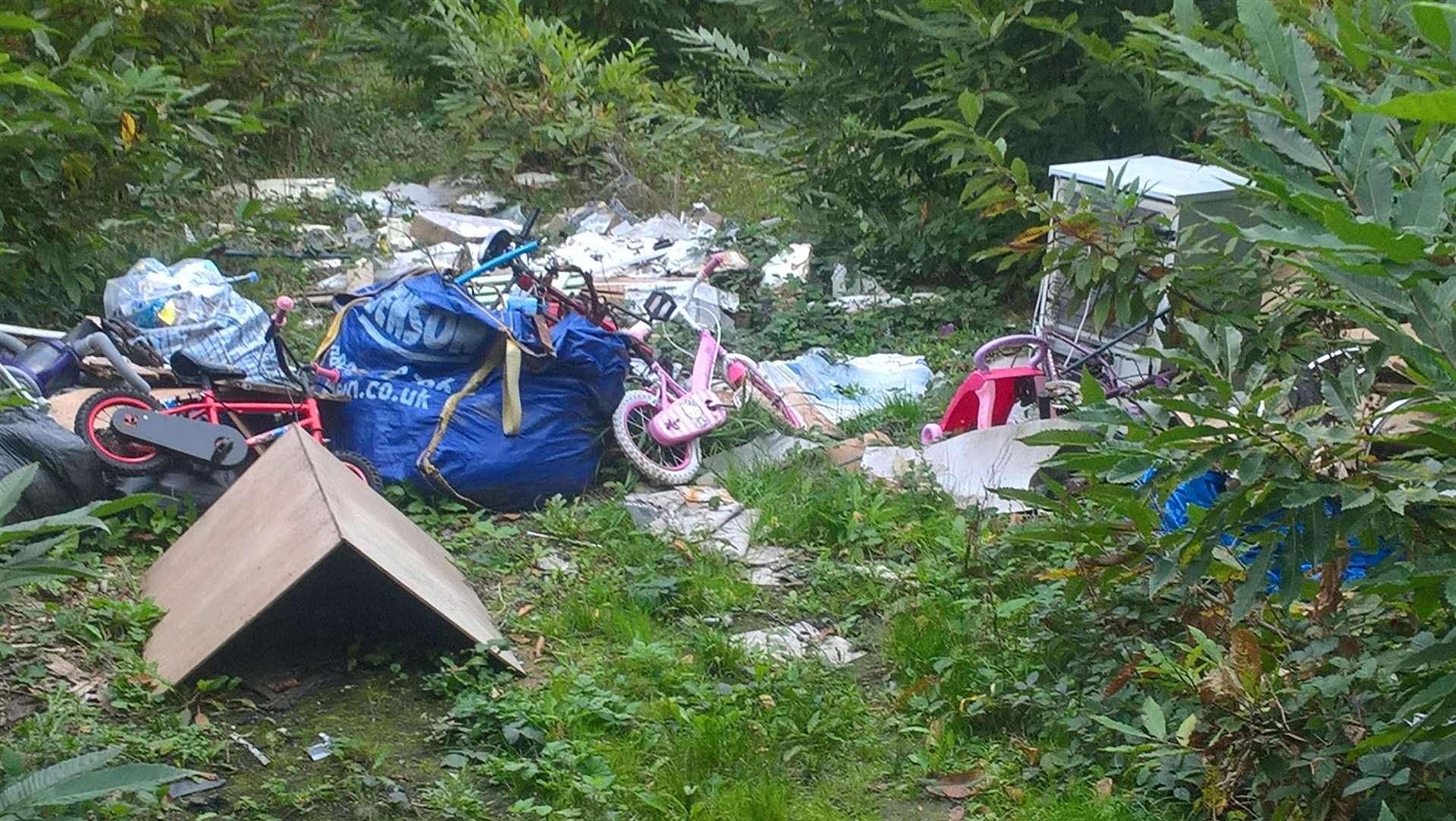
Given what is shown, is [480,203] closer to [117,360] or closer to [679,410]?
[679,410]

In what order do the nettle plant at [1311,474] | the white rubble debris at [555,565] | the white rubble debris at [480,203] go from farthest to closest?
the white rubble debris at [480,203], the white rubble debris at [555,565], the nettle plant at [1311,474]

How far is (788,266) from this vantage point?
8.67 metres

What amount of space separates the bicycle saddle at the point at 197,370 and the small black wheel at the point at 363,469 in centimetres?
52

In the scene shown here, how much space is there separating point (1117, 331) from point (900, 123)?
2.60 m

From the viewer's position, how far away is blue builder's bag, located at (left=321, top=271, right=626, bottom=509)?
519 cm

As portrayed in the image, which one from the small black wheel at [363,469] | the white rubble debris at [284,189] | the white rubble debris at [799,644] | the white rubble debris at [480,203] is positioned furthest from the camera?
the white rubble debris at [480,203]

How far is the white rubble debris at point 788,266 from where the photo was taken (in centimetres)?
845

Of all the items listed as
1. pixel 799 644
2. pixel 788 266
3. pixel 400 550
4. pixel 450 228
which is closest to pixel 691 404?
pixel 799 644

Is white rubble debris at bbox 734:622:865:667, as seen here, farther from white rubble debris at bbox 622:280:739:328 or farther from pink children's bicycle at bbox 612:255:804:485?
white rubble debris at bbox 622:280:739:328

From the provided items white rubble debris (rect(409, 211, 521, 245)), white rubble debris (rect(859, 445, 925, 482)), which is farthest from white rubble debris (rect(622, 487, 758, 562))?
white rubble debris (rect(409, 211, 521, 245))

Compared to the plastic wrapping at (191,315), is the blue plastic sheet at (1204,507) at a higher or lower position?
higher

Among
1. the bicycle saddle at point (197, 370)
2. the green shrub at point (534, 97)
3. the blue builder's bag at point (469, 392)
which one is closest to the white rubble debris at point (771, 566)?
the blue builder's bag at point (469, 392)

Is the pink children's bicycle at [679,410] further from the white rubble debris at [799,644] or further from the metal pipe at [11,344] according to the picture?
the metal pipe at [11,344]

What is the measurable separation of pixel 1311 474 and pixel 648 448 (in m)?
3.60
